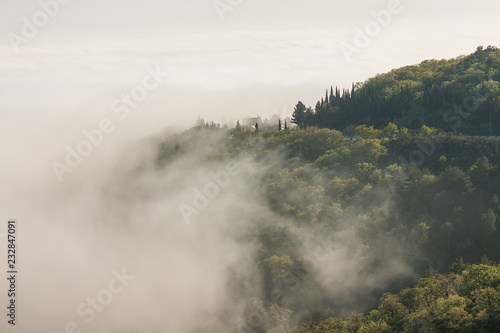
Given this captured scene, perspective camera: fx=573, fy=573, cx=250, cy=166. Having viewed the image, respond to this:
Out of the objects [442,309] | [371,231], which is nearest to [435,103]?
[371,231]

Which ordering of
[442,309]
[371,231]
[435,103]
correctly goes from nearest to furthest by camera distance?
[442,309] < [371,231] < [435,103]

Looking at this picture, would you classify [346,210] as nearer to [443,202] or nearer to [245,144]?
[443,202]

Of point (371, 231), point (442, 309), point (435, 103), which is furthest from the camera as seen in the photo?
point (435, 103)

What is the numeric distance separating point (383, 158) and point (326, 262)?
34798 millimetres

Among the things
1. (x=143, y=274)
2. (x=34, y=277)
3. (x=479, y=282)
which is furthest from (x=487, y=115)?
(x=34, y=277)

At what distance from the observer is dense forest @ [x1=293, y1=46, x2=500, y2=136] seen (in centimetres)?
15012

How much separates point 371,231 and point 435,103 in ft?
195

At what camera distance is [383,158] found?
14300 cm

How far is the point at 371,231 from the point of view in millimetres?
125375

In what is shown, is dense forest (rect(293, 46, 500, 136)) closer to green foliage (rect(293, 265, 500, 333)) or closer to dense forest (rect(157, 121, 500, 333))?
dense forest (rect(157, 121, 500, 333))

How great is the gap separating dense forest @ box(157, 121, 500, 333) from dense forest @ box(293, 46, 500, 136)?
11598 mm

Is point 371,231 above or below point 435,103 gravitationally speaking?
below

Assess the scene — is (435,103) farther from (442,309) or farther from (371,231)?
(442,309)

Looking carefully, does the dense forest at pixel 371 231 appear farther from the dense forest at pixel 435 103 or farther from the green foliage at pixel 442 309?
the dense forest at pixel 435 103
